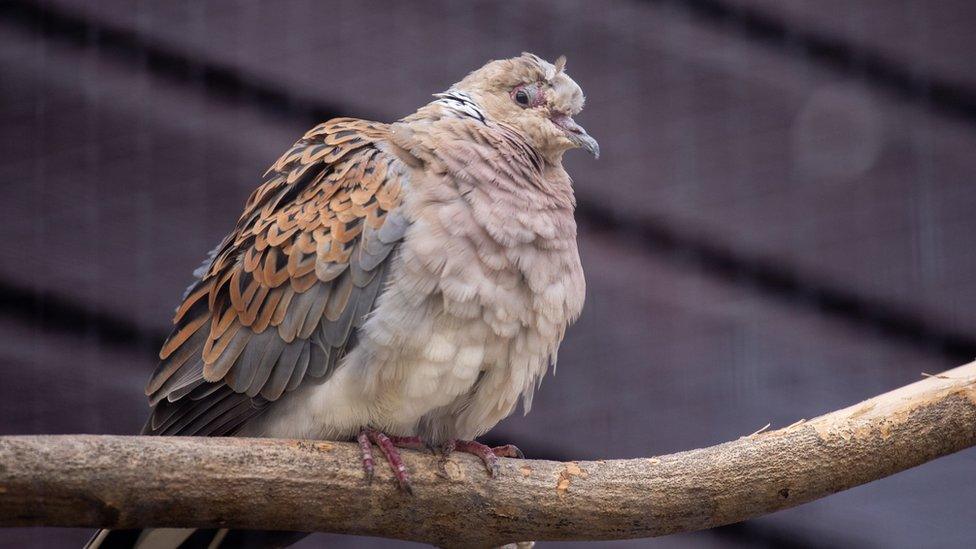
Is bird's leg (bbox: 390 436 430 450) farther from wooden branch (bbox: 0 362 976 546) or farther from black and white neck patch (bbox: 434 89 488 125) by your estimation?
black and white neck patch (bbox: 434 89 488 125)

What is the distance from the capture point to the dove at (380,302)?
6.81ft

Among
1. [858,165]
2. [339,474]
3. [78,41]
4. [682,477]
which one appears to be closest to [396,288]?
[339,474]

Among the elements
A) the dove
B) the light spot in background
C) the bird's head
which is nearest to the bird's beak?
the bird's head

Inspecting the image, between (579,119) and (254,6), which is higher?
(254,6)

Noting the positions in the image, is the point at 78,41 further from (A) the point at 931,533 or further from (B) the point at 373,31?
(A) the point at 931,533

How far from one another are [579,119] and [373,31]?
666 mm

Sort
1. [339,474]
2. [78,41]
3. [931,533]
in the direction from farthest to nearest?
[931,533]
[78,41]
[339,474]

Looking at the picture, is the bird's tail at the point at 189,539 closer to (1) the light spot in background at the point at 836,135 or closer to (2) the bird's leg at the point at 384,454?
(2) the bird's leg at the point at 384,454

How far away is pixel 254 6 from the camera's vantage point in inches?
125

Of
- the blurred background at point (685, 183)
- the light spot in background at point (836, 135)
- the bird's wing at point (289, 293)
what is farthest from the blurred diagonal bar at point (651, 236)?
the bird's wing at point (289, 293)

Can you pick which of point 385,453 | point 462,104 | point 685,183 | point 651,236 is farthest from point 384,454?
point 685,183

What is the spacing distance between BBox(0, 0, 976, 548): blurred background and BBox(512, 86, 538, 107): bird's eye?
0.76 metres

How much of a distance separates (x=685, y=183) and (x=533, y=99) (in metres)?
0.95

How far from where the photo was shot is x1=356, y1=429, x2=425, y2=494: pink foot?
6.27 feet
